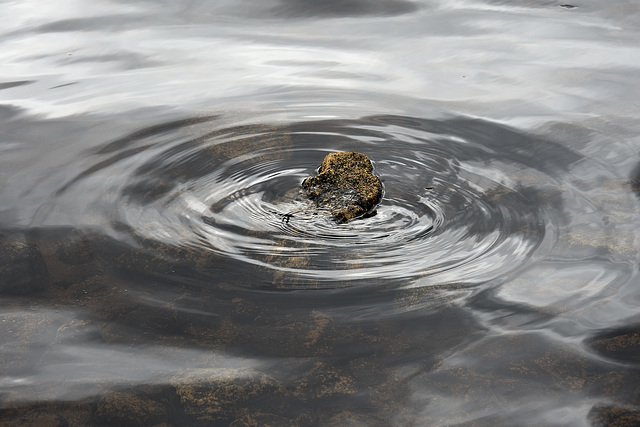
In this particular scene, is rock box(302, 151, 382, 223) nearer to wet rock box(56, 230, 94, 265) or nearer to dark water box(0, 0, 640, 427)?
dark water box(0, 0, 640, 427)

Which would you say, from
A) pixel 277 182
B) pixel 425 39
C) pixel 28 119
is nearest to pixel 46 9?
pixel 28 119

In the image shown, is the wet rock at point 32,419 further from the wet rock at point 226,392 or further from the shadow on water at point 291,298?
the wet rock at point 226,392

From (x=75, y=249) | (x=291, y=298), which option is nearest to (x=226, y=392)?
(x=291, y=298)

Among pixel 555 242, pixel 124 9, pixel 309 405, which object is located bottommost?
pixel 309 405

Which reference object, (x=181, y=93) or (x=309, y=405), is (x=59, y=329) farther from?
(x=181, y=93)

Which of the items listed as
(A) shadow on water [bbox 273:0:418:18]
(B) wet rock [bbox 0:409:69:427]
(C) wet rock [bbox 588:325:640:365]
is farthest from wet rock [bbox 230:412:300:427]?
(A) shadow on water [bbox 273:0:418:18]
